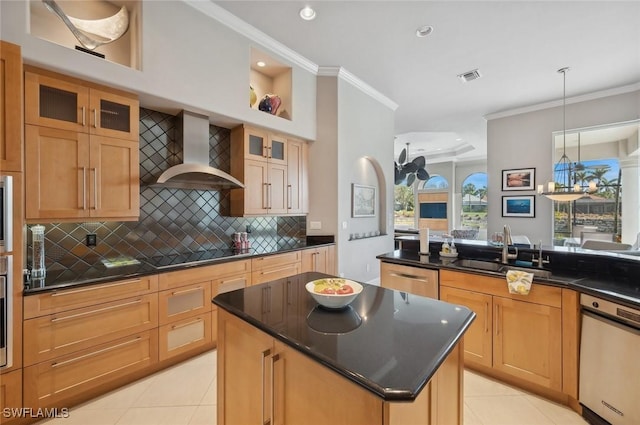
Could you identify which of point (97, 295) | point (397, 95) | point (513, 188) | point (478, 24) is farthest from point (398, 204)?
point (97, 295)

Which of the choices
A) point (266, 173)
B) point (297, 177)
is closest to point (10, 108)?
point (266, 173)

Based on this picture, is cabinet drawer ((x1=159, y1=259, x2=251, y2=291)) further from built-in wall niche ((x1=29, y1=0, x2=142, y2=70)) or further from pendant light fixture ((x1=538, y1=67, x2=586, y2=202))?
pendant light fixture ((x1=538, y1=67, x2=586, y2=202))

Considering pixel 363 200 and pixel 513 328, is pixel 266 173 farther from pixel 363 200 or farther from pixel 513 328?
pixel 513 328

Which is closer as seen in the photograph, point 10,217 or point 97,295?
point 10,217

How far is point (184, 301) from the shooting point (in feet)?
8.22

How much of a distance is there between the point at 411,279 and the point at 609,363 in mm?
1340

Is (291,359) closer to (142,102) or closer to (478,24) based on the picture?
(142,102)

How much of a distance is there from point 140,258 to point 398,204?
10.4 meters

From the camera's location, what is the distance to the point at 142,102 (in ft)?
8.62

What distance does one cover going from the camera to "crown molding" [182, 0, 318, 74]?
108 inches

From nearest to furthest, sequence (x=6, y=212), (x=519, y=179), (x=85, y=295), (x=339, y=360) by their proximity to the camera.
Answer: (x=339, y=360) < (x=6, y=212) < (x=85, y=295) < (x=519, y=179)

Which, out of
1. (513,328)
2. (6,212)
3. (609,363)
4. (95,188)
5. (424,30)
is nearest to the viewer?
(6,212)

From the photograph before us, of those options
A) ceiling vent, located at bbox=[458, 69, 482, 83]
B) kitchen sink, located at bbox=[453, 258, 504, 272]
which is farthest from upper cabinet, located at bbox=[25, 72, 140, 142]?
ceiling vent, located at bbox=[458, 69, 482, 83]

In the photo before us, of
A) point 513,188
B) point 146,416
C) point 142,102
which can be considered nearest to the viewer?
point 146,416
